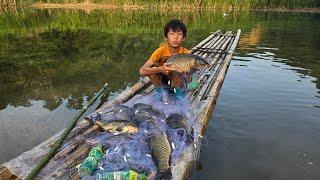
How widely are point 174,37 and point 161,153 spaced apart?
2440 mm

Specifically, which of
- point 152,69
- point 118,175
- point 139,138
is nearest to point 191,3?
point 152,69

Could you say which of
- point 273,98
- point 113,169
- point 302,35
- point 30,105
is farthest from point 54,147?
point 302,35

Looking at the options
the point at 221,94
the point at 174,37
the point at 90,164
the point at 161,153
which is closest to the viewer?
the point at 90,164

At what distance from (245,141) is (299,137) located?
1.15 meters

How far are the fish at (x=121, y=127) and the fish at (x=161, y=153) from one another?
A: 0.43m

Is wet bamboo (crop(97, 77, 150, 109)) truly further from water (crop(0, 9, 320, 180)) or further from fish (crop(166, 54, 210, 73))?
water (crop(0, 9, 320, 180))

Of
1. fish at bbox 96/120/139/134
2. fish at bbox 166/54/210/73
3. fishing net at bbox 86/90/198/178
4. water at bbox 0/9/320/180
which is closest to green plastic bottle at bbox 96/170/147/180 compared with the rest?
fishing net at bbox 86/90/198/178

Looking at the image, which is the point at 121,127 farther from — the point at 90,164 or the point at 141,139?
the point at 90,164

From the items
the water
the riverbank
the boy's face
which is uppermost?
the riverbank

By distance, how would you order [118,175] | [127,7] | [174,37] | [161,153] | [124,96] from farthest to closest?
[127,7], [124,96], [174,37], [161,153], [118,175]

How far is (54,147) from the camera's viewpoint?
388cm

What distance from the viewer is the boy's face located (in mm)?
5494

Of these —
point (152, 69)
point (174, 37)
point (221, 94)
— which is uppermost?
point (174, 37)

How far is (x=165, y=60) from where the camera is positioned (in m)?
6.05
